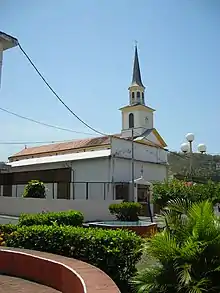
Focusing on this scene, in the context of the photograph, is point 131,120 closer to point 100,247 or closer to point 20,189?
point 20,189

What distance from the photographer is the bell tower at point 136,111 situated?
48781mm

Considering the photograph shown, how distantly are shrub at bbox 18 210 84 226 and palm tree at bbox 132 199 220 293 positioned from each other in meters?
4.42

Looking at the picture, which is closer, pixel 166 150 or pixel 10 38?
pixel 10 38

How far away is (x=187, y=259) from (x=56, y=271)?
2159 millimetres

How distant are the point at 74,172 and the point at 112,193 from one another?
336 cm

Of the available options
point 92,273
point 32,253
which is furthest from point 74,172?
point 92,273

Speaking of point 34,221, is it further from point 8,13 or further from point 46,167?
point 46,167

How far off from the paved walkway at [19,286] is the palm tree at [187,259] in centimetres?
157

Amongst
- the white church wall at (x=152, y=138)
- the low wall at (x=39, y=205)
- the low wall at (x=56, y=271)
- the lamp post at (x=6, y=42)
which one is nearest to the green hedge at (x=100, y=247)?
the low wall at (x=56, y=271)

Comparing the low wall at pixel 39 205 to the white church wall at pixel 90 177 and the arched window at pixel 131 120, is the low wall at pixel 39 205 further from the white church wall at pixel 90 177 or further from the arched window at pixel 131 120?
the arched window at pixel 131 120

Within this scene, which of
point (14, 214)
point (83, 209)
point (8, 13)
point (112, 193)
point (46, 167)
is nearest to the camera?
point (8, 13)

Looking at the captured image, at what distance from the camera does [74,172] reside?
27.6 meters

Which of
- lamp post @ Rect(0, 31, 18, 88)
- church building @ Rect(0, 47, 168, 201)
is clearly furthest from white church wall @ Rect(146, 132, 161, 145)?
lamp post @ Rect(0, 31, 18, 88)

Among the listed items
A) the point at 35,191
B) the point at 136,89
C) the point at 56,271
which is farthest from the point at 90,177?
the point at 136,89
